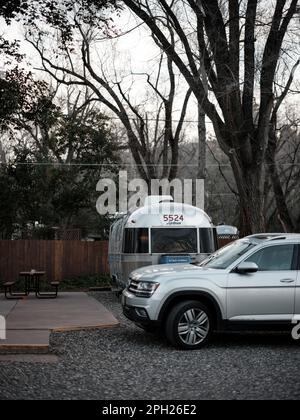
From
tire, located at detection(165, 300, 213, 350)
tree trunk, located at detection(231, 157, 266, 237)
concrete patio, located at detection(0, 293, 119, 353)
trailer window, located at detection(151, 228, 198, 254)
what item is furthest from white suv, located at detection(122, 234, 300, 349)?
tree trunk, located at detection(231, 157, 266, 237)

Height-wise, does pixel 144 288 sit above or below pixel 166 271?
below

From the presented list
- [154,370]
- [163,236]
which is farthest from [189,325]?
[163,236]

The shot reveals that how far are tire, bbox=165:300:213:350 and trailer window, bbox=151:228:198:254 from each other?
7587 millimetres

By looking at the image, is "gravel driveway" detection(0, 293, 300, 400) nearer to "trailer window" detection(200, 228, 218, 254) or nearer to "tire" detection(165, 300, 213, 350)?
"tire" detection(165, 300, 213, 350)

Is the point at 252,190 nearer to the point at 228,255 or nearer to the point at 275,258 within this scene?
the point at 228,255

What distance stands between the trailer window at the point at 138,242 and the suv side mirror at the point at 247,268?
7.53 metres

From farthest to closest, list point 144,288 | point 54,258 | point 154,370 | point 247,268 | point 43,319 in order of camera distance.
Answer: point 54,258 < point 43,319 < point 144,288 < point 247,268 < point 154,370

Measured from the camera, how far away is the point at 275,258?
11008 mm

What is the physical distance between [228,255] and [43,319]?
4.57 m

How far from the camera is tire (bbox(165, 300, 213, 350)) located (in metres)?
10.5

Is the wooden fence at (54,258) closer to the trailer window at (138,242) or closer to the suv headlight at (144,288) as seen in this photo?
the trailer window at (138,242)

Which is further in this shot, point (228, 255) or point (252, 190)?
point (252, 190)

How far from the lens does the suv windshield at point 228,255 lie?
11102 mm
